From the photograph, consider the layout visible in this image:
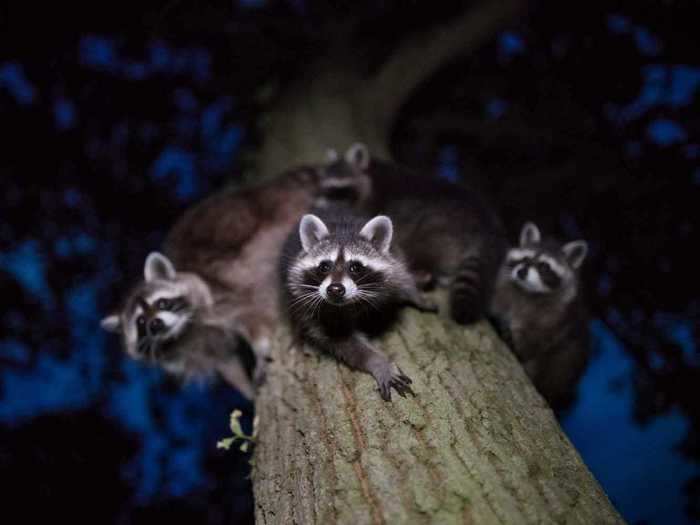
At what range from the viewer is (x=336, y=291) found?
256 centimetres

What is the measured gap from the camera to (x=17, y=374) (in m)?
5.16

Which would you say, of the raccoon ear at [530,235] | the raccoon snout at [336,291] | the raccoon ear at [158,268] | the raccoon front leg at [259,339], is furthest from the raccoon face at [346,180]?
the raccoon snout at [336,291]

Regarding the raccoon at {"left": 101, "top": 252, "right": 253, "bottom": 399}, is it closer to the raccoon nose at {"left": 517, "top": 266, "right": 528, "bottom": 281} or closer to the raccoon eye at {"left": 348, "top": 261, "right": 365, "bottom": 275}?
the raccoon eye at {"left": 348, "top": 261, "right": 365, "bottom": 275}

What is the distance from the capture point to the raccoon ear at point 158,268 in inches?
138

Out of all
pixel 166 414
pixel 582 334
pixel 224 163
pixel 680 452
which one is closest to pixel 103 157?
pixel 224 163

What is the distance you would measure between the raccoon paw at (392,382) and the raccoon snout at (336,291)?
17.0 inches

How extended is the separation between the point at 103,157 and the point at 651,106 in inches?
206

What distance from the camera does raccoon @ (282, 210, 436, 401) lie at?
2658mm

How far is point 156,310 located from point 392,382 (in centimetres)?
191

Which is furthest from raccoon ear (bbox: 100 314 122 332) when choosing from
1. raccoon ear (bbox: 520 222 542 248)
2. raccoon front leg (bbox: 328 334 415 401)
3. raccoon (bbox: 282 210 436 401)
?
raccoon ear (bbox: 520 222 542 248)

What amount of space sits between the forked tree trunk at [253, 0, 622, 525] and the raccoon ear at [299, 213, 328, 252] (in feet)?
1.99

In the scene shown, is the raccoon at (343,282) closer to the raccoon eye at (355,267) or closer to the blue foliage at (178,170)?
the raccoon eye at (355,267)

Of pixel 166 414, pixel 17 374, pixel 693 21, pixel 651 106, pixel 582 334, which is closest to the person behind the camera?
pixel 582 334

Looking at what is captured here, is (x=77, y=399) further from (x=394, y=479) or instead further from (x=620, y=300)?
(x=620, y=300)
